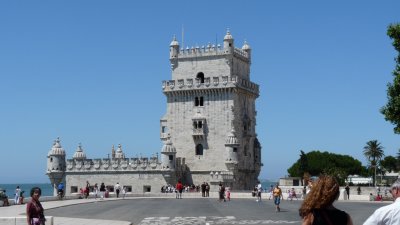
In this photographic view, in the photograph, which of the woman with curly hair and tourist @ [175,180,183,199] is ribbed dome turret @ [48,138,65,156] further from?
the woman with curly hair

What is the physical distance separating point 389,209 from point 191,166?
74.8m

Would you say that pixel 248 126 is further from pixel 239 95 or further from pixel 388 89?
pixel 388 89

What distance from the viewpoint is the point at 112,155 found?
95.1m

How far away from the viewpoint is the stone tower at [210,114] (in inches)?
3174

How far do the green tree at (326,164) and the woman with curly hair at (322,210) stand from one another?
122 meters

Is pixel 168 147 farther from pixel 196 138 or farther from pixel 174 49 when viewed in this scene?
pixel 174 49

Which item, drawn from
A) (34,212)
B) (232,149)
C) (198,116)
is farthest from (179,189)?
(34,212)

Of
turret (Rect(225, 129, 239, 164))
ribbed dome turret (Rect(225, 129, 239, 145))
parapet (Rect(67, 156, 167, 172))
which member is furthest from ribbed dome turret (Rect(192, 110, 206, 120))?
parapet (Rect(67, 156, 167, 172))

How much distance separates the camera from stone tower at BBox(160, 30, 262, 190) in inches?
3174

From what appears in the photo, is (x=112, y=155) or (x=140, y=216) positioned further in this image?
(x=112, y=155)

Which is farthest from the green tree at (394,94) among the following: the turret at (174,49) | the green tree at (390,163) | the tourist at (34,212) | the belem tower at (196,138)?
the green tree at (390,163)

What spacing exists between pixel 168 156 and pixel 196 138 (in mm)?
4844

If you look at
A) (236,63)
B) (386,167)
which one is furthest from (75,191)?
(386,167)

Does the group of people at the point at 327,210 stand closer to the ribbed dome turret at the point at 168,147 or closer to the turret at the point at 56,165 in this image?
the ribbed dome turret at the point at 168,147
